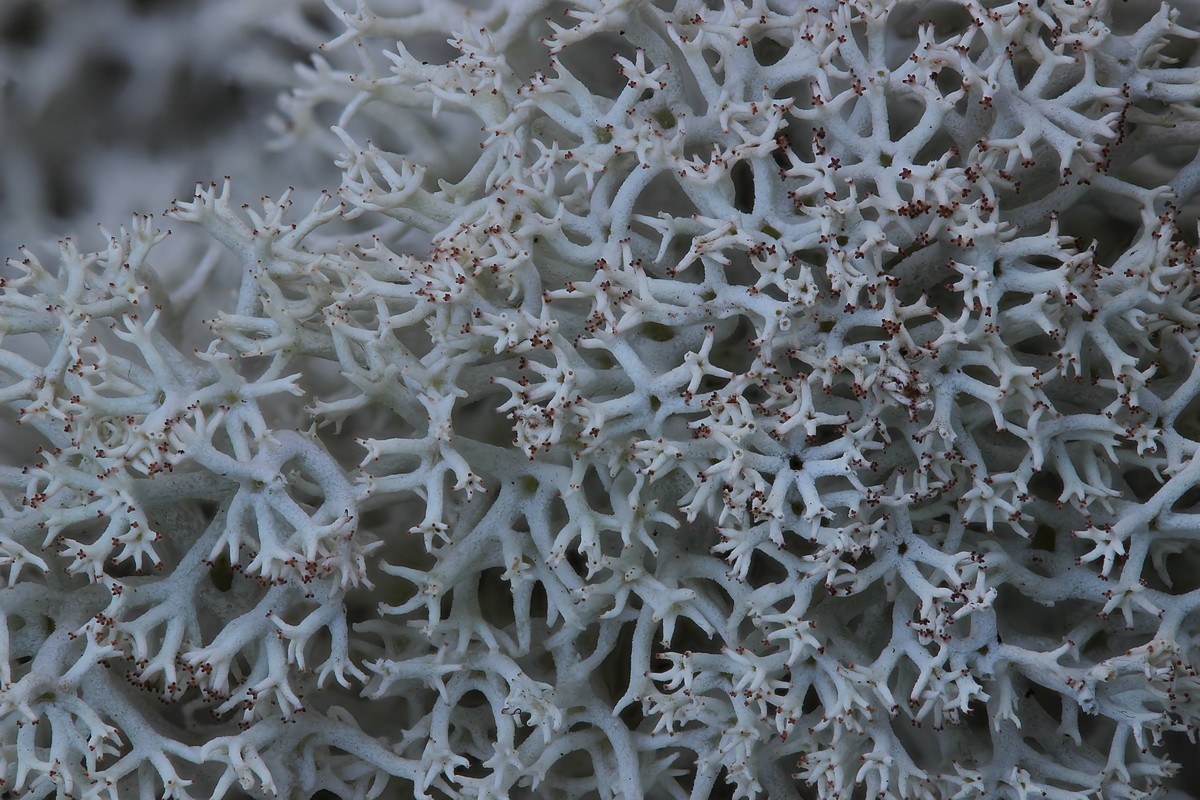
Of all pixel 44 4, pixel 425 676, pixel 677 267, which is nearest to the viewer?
pixel 677 267

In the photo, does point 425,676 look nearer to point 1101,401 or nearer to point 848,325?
point 848,325

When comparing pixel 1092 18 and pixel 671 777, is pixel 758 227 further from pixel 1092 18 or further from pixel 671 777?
pixel 671 777

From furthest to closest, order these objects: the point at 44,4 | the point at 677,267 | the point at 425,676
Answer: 1. the point at 44,4
2. the point at 425,676
3. the point at 677,267

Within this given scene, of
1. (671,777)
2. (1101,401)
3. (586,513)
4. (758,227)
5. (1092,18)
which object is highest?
(1092,18)

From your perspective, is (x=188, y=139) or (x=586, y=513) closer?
(x=586, y=513)

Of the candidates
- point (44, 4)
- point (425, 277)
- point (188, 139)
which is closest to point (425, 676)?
point (425, 277)

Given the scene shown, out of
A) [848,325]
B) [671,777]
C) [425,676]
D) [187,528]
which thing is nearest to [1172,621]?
[848,325]

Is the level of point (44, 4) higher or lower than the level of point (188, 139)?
higher
